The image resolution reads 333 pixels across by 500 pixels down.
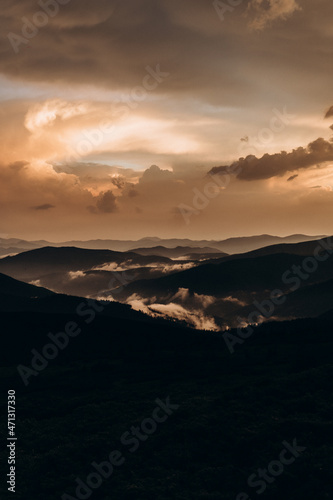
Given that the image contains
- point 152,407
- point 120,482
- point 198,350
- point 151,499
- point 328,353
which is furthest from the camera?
point 198,350

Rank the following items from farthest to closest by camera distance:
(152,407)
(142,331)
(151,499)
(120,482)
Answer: (142,331), (152,407), (120,482), (151,499)

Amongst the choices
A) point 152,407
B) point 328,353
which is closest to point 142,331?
point 328,353

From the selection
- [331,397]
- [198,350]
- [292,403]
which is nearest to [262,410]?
[292,403]

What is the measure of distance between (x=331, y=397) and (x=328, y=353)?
2934cm

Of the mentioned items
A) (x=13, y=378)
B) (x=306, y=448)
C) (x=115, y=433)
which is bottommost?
(x=306, y=448)

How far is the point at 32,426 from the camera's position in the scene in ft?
189

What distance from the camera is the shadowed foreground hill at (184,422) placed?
41.2 metres

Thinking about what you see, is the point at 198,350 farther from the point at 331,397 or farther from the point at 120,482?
the point at 120,482

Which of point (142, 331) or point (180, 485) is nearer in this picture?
point (180, 485)

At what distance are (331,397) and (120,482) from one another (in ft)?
99.0

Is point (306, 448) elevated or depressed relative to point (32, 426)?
depressed

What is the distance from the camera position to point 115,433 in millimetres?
52375

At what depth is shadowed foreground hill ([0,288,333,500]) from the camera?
41.2 m

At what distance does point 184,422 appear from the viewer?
176ft
